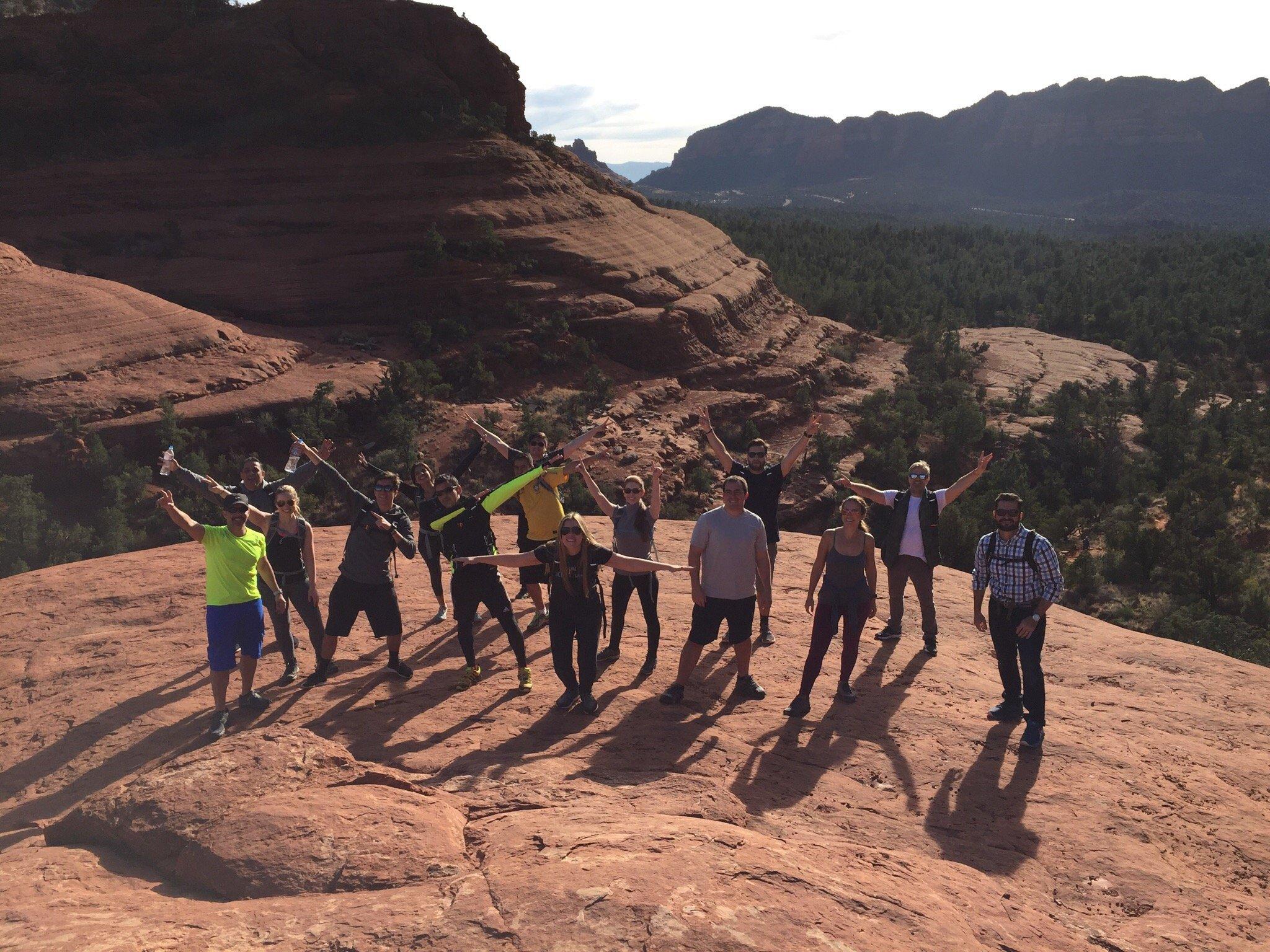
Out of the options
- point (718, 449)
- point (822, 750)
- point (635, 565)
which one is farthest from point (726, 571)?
point (718, 449)

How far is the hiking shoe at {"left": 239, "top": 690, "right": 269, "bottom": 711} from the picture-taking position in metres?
6.34

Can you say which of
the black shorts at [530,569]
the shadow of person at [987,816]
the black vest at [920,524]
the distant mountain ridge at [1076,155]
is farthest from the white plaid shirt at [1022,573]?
the distant mountain ridge at [1076,155]

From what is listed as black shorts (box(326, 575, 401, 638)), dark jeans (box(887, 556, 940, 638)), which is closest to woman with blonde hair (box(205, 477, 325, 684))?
black shorts (box(326, 575, 401, 638))

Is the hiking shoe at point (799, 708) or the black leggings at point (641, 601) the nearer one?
the hiking shoe at point (799, 708)

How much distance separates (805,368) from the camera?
2773cm

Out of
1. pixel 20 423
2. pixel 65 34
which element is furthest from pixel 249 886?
pixel 65 34

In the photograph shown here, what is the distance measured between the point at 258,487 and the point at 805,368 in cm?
2260

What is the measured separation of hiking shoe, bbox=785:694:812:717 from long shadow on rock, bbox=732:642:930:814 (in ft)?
0.18

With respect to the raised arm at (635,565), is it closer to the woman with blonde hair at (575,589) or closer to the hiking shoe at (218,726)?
the woman with blonde hair at (575,589)

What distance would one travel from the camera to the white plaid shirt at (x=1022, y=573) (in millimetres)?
5805

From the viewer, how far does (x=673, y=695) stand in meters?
6.35

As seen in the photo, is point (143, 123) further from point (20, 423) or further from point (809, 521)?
point (809, 521)

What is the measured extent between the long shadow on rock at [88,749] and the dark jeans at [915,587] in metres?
5.65

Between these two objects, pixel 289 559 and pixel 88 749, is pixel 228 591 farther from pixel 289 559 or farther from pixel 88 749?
pixel 88 749
